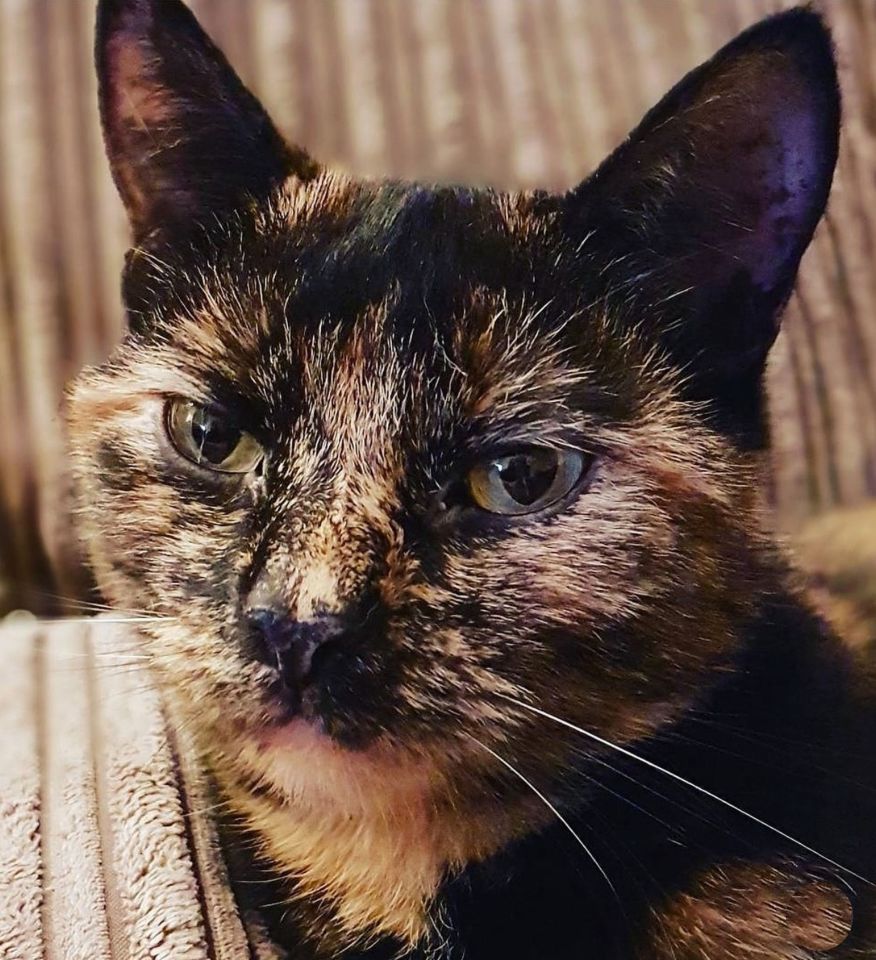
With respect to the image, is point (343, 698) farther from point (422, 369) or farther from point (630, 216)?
point (630, 216)

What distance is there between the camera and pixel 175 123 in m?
0.62

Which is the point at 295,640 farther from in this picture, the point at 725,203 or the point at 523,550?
the point at 725,203

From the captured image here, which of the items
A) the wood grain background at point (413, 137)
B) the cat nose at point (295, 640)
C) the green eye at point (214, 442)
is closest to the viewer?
the cat nose at point (295, 640)

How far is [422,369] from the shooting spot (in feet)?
1.83

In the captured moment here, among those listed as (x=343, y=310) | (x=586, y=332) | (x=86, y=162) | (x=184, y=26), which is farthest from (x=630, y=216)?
(x=86, y=162)

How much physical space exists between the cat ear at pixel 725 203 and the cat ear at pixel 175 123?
201mm

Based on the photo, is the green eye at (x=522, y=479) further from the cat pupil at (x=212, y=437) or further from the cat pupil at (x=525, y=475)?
the cat pupil at (x=212, y=437)

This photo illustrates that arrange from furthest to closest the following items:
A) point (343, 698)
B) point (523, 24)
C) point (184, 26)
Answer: point (523, 24) < point (184, 26) < point (343, 698)

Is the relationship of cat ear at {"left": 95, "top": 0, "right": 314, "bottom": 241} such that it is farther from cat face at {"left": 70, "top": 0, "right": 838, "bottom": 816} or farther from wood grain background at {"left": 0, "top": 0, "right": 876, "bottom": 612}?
wood grain background at {"left": 0, "top": 0, "right": 876, "bottom": 612}

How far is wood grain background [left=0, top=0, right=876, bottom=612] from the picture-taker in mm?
726

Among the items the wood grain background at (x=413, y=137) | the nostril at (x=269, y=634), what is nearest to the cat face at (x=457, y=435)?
the nostril at (x=269, y=634)

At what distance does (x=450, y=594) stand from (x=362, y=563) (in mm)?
49

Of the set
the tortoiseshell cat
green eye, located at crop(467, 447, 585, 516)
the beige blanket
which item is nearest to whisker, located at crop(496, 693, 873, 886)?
the tortoiseshell cat

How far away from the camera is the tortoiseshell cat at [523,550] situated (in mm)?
521
